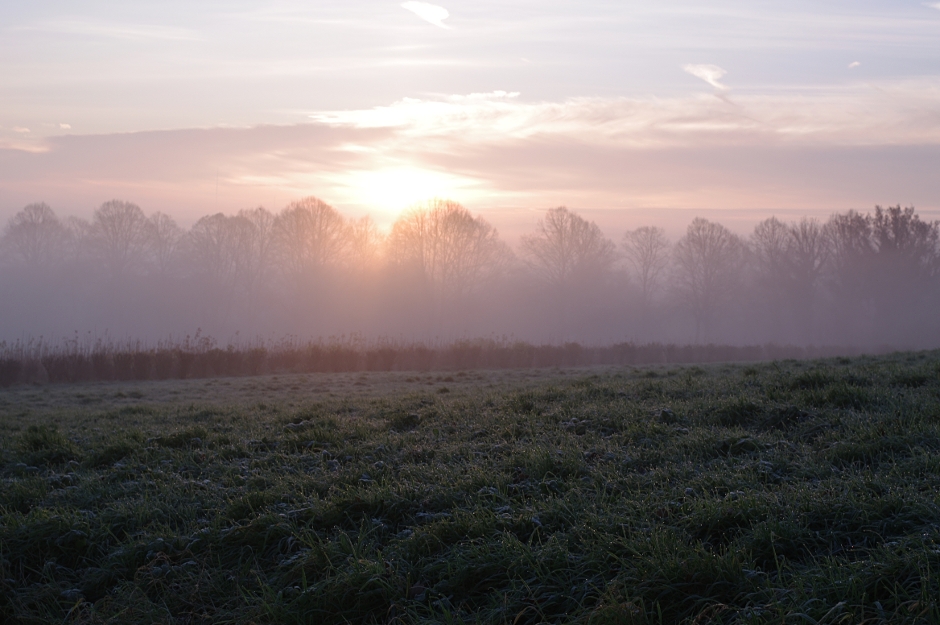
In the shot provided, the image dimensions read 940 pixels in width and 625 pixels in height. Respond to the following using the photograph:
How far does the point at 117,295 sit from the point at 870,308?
229 feet

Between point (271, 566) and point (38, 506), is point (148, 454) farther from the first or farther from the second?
point (271, 566)

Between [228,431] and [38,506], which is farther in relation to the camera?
[228,431]

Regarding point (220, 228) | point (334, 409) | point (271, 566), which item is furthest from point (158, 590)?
point (220, 228)

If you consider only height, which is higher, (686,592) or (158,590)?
(686,592)

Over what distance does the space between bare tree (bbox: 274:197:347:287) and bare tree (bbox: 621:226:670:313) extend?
29.4 metres

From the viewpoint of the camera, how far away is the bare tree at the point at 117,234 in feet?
192

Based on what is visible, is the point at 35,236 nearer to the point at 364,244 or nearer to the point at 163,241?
the point at 163,241

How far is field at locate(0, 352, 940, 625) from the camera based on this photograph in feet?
10.5

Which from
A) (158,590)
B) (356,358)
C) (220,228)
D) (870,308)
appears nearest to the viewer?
(158,590)

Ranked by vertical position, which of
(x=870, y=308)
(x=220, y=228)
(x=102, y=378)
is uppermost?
(x=220, y=228)

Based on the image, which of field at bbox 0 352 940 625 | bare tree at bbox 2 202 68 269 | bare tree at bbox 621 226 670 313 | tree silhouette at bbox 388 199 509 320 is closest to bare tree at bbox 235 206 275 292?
tree silhouette at bbox 388 199 509 320

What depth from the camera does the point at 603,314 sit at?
203ft

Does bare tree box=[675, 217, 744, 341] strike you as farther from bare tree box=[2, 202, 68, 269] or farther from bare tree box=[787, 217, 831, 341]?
bare tree box=[2, 202, 68, 269]

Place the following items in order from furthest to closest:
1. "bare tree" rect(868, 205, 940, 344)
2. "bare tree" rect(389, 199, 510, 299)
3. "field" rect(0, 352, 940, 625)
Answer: "bare tree" rect(389, 199, 510, 299) < "bare tree" rect(868, 205, 940, 344) < "field" rect(0, 352, 940, 625)
